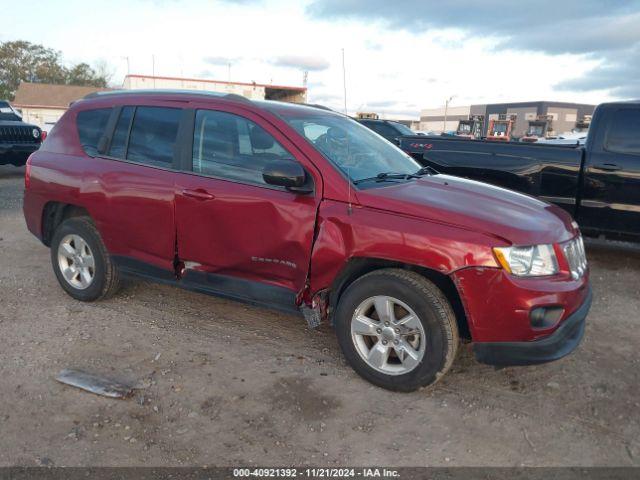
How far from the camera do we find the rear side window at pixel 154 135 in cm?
390

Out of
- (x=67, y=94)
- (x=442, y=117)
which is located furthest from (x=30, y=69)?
(x=442, y=117)

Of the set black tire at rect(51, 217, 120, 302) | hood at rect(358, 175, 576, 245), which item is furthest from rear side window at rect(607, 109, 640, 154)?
black tire at rect(51, 217, 120, 302)

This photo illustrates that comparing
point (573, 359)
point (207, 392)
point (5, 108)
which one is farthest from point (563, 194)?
point (5, 108)

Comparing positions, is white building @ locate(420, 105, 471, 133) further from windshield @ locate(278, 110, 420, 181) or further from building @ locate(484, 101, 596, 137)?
windshield @ locate(278, 110, 420, 181)

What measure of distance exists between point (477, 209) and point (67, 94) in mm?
56369

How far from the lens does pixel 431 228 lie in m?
2.97

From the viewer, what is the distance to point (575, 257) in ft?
10.6

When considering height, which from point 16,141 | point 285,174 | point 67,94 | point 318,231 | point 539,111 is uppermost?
point 67,94

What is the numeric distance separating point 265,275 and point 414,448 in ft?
4.85

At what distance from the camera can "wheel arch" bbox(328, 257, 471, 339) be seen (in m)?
3.13

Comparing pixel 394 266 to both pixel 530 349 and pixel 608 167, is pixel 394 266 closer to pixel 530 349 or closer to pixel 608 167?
pixel 530 349

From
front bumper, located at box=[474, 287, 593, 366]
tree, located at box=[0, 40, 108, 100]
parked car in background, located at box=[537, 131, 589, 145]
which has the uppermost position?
tree, located at box=[0, 40, 108, 100]

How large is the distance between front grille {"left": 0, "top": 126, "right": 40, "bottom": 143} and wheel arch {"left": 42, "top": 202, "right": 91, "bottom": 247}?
28.3ft

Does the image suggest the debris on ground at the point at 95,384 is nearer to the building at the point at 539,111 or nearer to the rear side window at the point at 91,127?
the rear side window at the point at 91,127
